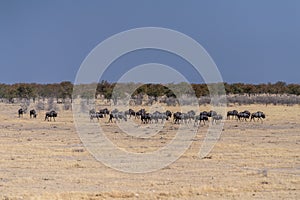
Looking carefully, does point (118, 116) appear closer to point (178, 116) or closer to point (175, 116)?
point (175, 116)

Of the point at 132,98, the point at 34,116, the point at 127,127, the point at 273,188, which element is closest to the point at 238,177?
the point at 273,188

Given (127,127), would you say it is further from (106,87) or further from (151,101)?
(106,87)

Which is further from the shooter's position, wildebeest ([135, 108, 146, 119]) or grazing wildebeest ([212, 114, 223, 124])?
wildebeest ([135, 108, 146, 119])

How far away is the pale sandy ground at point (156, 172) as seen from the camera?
16094 mm

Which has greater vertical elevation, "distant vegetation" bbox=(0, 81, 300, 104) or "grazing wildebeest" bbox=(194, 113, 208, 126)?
"distant vegetation" bbox=(0, 81, 300, 104)

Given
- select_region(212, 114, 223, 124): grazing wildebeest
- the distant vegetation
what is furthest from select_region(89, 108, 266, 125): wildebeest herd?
the distant vegetation

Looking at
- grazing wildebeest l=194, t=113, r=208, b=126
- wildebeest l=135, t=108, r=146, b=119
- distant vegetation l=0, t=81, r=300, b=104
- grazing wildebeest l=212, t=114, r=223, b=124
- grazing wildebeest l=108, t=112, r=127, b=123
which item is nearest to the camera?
grazing wildebeest l=194, t=113, r=208, b=126

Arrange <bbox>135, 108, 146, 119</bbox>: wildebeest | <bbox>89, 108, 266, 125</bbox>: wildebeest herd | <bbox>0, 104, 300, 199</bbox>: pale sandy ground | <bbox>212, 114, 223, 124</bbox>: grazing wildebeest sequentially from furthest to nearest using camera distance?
<bbox>135, 108, 146, 119</bbox>: wildebeest
<bbox>212, 114, 223, 124</bbox>: grazing wildebeest
<bbox>89, 108, 266, 125</bbox>: wildebeest herd
<bbox>0, 104, 300, 199</bbox>: pale sandy ground

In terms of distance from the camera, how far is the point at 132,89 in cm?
7944

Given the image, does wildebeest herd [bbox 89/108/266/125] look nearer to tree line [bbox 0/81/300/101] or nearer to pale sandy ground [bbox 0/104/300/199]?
pale sandy ground [bbox 0/104/300/199]

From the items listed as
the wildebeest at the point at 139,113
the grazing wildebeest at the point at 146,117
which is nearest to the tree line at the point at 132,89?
the wildebeest at the point at 139,113

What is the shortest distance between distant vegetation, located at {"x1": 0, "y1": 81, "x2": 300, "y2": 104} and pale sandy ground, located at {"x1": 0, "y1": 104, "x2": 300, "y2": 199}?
40260mm

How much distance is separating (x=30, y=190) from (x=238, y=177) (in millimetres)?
6339

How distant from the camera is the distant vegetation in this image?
8175 cm
